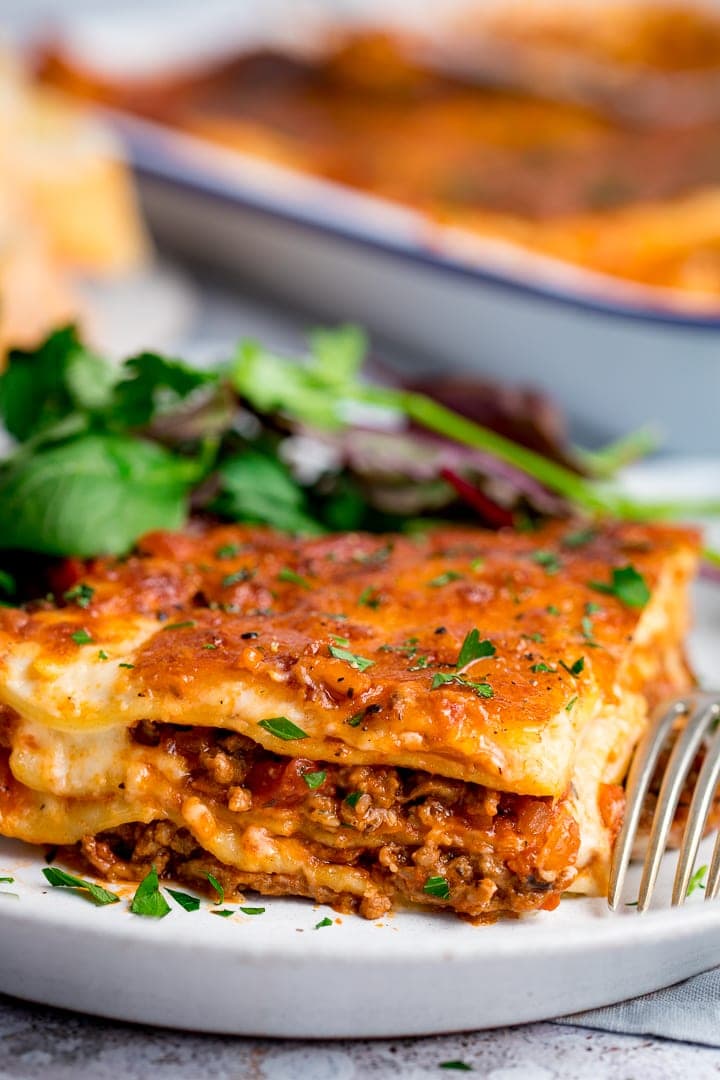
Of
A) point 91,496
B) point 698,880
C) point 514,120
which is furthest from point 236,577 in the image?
point 514,120

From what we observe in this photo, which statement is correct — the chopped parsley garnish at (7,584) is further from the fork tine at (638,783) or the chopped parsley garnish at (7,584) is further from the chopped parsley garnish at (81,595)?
the fork tine at (638,783)

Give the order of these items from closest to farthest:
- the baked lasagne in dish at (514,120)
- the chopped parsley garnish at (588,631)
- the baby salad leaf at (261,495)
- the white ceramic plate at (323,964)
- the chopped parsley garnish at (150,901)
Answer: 1. the white ceramic plate at (323,964)
2. the chopped parsley garnish at (150,901)
3. the chopped parsley garnish at (588,631)
4. the baby salad leaf at (261,495)
5. the baked lasagne in dish at (514,120)

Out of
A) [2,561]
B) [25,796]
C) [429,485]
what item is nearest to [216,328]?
[429,485]

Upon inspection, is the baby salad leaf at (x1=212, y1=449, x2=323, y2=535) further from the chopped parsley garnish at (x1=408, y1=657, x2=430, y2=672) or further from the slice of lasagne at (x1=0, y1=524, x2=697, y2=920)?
the chopped parsley garnish at (x1=408, y1=657, x2=430, y2=672)

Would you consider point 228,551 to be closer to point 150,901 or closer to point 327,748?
point 327,748

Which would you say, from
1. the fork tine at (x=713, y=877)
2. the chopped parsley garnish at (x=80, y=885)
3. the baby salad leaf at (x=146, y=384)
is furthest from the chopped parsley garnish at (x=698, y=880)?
the baby salad leaf at (x=146, y=384)

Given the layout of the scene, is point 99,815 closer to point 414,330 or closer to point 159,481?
point 159,481
